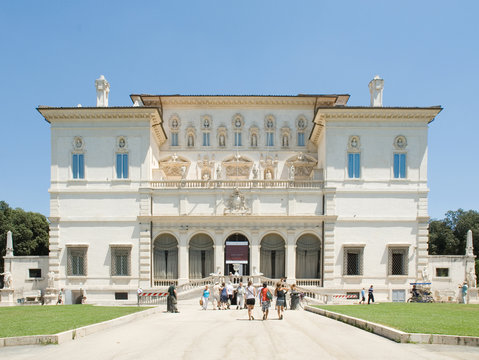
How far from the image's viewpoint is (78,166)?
139ft

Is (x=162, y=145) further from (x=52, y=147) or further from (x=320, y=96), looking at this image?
(x=320, y=96)

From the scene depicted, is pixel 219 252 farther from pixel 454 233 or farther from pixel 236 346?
pixel 454 233

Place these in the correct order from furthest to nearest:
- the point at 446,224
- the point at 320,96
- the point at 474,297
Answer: the point at 446,224
the point at 320,96
the point at 474,297

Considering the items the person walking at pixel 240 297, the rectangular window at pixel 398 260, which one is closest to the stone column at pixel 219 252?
the person walking at pixel 240 297

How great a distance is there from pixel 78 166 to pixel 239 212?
Result: 14.3 metres

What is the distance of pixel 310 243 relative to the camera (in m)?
42.6

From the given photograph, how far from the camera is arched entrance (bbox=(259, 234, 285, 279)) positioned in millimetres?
42750

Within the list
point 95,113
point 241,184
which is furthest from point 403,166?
point 95,113

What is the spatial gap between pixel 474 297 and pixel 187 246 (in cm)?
2413

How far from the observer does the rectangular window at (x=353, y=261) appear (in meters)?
41.0

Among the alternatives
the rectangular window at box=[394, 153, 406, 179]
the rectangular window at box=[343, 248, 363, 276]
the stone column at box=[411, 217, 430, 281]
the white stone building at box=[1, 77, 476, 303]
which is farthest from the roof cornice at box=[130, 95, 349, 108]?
the rectangular window at box=[343, 248, 363, 276]

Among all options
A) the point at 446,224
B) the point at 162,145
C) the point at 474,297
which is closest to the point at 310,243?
the point at 474,297

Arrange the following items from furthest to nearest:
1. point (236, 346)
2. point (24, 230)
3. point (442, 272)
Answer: point (24, 230) → point (442, 272) → point (236, 346)

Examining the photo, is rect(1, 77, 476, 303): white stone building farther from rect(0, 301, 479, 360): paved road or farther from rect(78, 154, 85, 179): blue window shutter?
rect(0, 301, 479, 360): paved road
